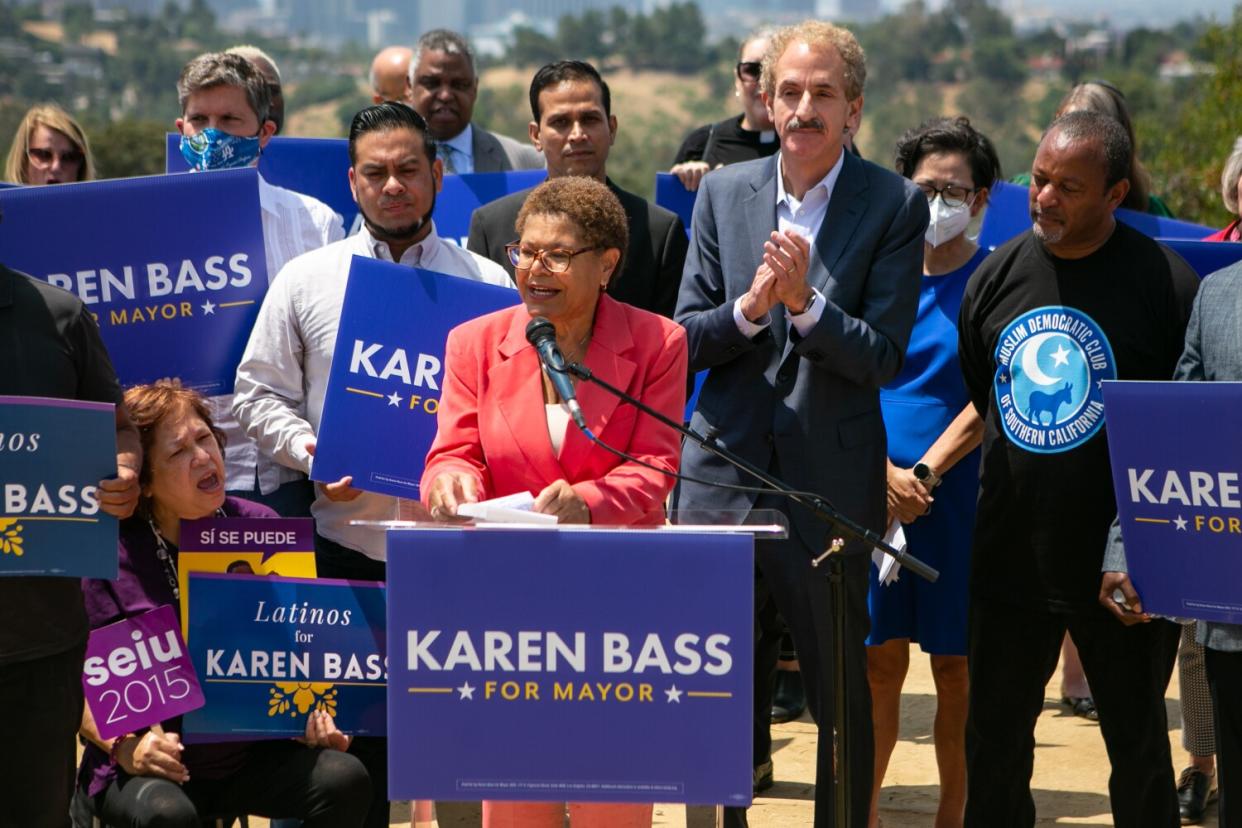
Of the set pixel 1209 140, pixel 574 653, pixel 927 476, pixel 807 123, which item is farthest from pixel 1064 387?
pixel 1209 140

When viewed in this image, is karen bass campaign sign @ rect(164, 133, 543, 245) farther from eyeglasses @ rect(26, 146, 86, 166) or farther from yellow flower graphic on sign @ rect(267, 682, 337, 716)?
yellow flower graphic on sign @ rect(267, 682, 337, 716)

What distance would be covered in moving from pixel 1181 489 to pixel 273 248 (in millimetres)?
3198

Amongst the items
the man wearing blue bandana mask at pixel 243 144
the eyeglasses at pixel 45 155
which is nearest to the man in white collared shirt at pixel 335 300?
the man wearing blue bandana mask at pixel 243 144

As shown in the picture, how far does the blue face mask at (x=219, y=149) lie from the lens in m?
6.21

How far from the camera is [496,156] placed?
8.14 metres

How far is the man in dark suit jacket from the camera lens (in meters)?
5.92

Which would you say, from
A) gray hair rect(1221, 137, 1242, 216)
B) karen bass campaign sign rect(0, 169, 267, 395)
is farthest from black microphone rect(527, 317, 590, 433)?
gray hair rect(1221, 137, 1242, 216)

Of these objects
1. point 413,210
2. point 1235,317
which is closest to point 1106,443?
point 1235,317

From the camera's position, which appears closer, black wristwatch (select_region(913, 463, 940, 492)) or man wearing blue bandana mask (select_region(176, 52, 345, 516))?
black wristwatch (select_region(913, 463, 940, 492))

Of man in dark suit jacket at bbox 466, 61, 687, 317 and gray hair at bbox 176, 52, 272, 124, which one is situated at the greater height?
gray hair at bbox 176, 52, 272, 124

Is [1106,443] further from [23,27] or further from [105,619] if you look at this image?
[23,27]

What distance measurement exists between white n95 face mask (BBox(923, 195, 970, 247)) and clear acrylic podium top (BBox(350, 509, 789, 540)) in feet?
7.99

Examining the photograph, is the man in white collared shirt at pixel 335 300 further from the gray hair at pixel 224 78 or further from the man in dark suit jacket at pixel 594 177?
the gray hair at pixel 224 78

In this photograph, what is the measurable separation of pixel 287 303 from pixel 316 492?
0.63 meters
